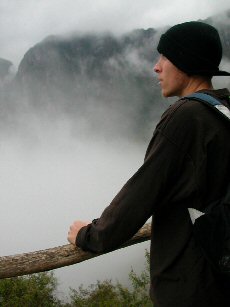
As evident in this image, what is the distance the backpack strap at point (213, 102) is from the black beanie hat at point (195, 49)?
199 mm

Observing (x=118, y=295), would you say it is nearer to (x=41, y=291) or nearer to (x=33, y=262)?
(x=41, y=291)

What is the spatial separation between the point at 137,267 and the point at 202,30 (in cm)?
9381

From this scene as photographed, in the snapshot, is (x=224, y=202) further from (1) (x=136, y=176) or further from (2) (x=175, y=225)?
(1) (x=136, y=176)

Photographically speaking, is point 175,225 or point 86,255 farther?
point 86,255

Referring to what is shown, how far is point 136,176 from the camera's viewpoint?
1.68 m

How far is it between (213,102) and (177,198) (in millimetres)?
445

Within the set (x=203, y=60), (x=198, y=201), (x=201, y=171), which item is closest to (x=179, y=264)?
(x=198, y=201)

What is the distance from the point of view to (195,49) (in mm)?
1847

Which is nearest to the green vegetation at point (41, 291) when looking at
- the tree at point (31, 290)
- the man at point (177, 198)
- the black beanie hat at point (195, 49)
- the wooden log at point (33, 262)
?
the tree at point (31, 290)

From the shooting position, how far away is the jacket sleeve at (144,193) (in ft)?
5.40

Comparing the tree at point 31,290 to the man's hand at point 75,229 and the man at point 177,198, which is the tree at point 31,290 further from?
the man at point 177,198

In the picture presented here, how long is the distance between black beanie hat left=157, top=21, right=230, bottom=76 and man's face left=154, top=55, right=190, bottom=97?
4 cm

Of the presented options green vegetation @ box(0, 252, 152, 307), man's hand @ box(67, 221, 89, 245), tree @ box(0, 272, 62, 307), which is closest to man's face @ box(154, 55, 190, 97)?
man's hand @ box(67, 221, 89, 245)

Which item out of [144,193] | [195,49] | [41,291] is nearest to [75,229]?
[144,193]
